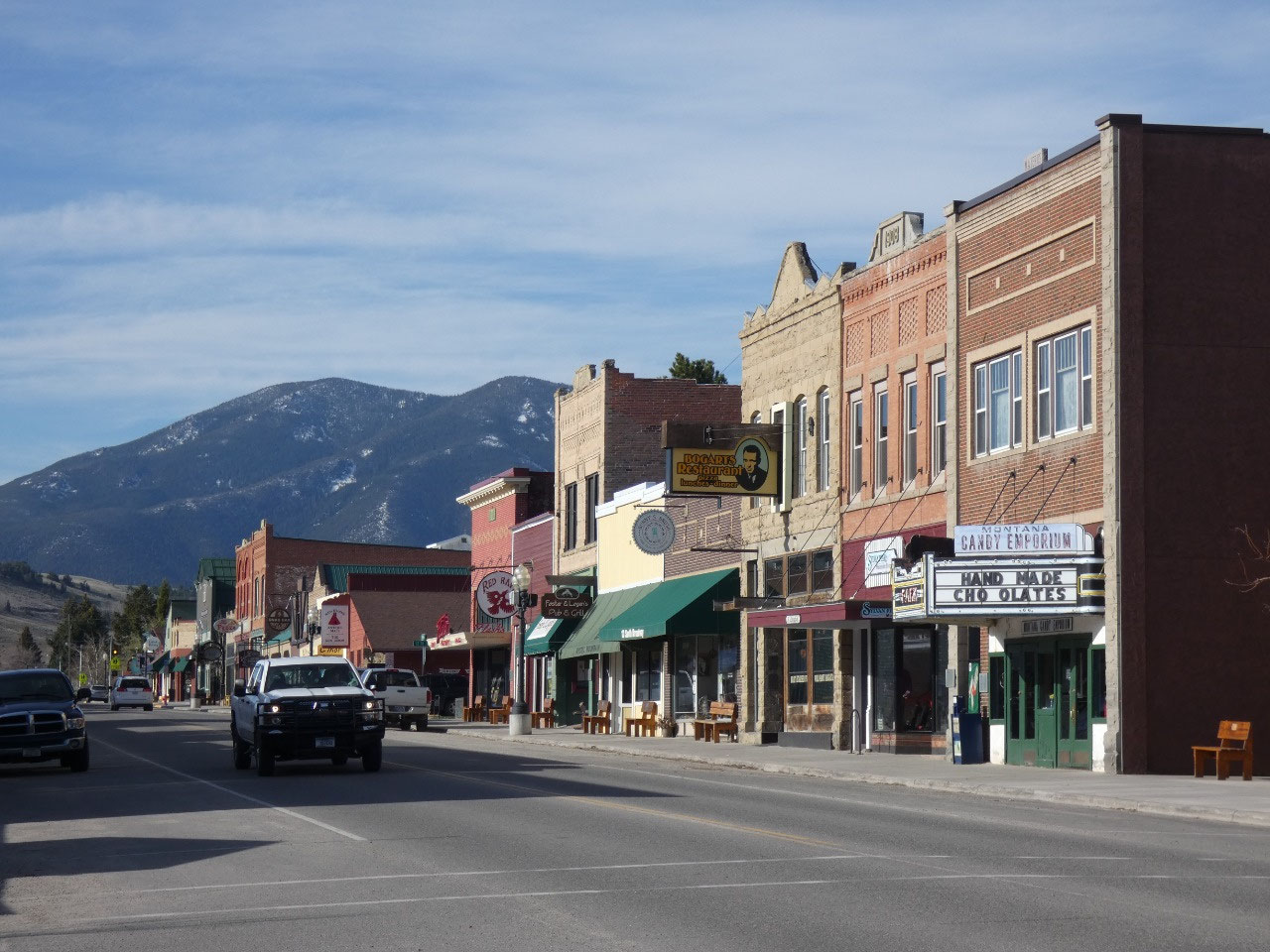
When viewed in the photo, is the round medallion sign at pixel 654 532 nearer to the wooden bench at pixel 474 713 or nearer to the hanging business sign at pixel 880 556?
the hanging business sign at pixel 880 556

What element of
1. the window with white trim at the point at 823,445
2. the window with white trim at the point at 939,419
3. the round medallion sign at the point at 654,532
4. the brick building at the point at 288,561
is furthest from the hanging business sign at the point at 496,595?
the brick building at the point at 288,561

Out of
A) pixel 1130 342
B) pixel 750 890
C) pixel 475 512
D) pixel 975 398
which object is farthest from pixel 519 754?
pixel 475 512

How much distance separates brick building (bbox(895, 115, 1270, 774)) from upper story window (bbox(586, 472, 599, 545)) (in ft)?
85.4

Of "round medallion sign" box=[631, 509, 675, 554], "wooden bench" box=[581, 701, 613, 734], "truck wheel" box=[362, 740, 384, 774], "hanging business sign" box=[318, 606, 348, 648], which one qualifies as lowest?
"wooden bench" box=[581, 701, 613, 734]

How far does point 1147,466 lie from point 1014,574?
291cm

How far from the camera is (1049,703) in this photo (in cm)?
3172

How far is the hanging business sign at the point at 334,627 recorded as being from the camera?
281 ft

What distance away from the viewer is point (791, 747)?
4062cm

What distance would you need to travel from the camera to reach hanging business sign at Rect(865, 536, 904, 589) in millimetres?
37000

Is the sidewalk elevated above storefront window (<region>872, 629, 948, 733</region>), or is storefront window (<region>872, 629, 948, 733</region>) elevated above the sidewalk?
storefront window (<region>872, 629, 948, 733</region>)

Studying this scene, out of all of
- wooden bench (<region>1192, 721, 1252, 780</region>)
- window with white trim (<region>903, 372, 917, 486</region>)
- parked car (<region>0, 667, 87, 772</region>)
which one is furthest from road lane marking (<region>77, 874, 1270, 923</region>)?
window with white trim (<region>903, 372, 917, 486</region>)

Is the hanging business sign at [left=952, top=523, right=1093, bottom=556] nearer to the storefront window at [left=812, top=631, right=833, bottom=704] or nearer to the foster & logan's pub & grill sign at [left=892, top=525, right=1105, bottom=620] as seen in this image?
the foster & logan's pub & grill sign at [left=892, top=525, right=1105, bottom=620]

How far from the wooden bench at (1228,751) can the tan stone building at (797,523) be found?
36.4 ft

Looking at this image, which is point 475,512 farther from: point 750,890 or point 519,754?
point 750,890
